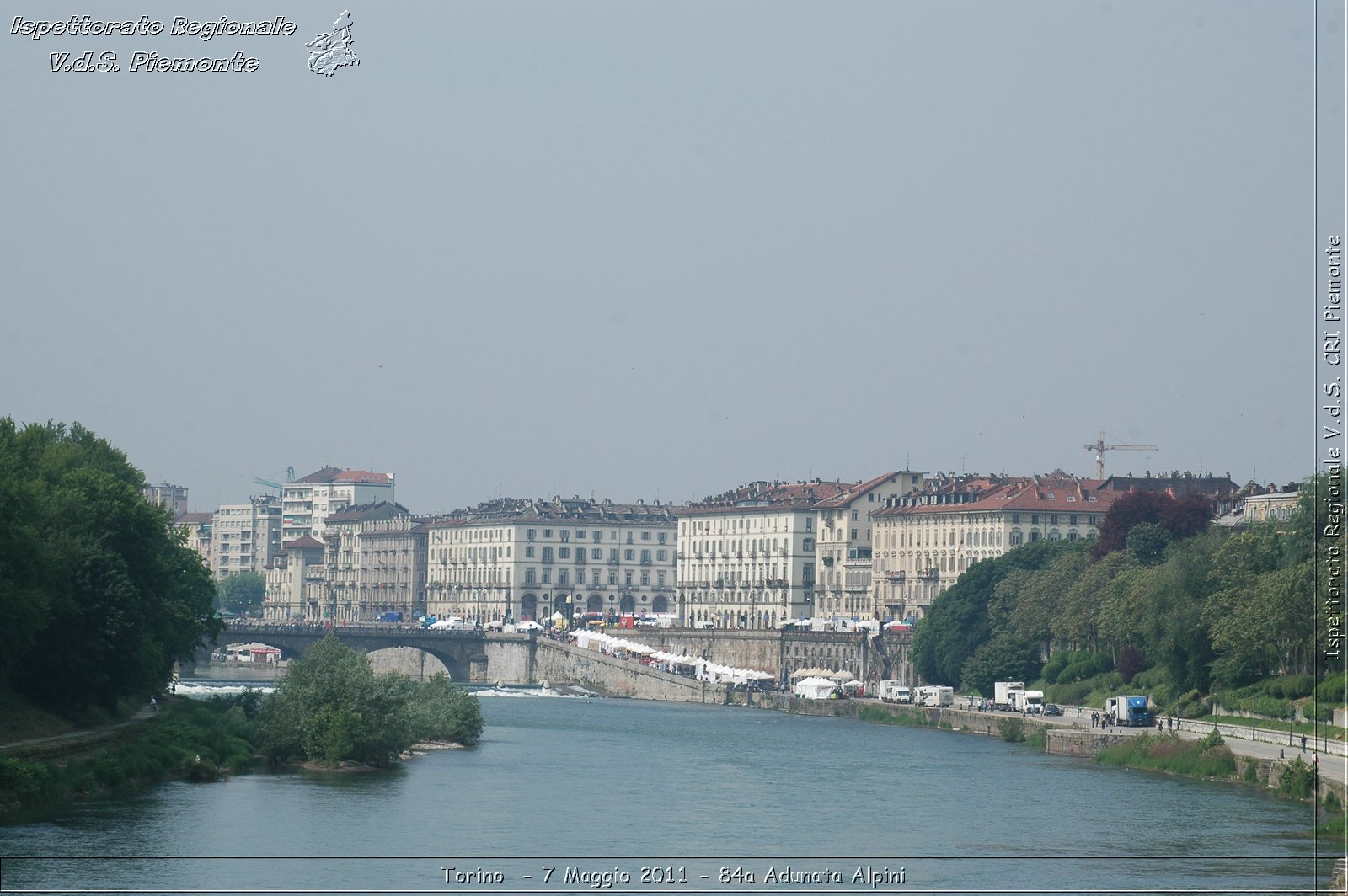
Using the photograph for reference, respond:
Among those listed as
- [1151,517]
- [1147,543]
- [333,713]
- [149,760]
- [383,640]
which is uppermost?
[1151,517]

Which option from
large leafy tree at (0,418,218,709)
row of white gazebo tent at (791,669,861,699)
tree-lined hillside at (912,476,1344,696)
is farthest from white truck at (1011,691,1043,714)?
large leafy tree at (0,418,218,709)

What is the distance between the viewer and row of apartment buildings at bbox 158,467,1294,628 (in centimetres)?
12912

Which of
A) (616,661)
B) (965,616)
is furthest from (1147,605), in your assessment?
(616,661)

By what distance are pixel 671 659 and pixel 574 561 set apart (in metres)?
50.9

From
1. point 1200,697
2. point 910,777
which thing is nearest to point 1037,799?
point 910,777

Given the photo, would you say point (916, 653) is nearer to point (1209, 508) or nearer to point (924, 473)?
point (1209, 508)

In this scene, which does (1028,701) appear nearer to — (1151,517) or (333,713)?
(1151,517)

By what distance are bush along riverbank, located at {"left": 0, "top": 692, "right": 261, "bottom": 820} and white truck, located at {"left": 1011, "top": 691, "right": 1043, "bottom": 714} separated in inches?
1276

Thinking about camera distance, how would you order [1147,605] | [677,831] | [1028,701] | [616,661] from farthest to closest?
[616,661], [1028,701], [1147,605], [677,831]

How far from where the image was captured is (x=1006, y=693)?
9094 cm

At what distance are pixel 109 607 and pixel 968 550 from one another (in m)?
80.6

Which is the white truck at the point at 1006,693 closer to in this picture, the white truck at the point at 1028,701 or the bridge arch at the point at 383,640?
the white truck at the point at 1028,701

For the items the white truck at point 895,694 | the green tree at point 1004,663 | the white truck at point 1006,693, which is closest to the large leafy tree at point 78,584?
the white truck at point 1006,693

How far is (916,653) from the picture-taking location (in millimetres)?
106438
